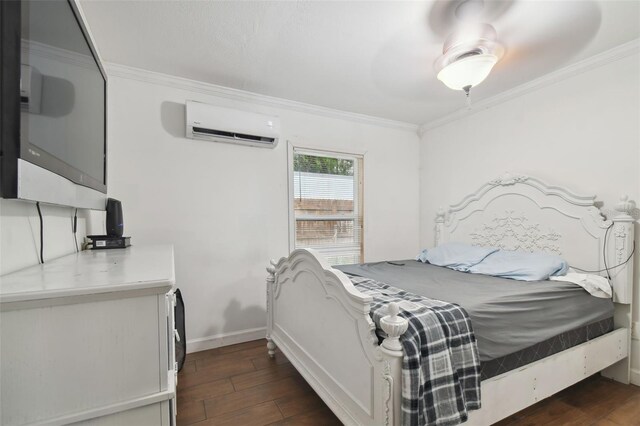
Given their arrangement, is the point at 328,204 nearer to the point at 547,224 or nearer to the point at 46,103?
the point at 547,224

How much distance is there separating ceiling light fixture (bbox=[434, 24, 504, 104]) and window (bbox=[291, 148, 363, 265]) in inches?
64.7

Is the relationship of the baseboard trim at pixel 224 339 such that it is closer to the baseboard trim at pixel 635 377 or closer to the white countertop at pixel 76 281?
the white countertop at pixel 76 281

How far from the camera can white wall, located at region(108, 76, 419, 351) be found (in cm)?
238

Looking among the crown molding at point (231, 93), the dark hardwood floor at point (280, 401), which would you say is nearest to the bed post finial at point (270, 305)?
the dark hardwood floor at point (280, 401)

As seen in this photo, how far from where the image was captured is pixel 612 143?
213 cm

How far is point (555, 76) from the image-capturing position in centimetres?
243

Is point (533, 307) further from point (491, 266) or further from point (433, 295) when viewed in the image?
point (491, 266)

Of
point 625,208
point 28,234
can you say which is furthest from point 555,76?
point 28,234

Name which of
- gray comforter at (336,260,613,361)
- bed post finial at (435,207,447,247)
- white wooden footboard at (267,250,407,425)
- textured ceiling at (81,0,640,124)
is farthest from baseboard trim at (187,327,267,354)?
textured ceiling at (81,0,640,124)

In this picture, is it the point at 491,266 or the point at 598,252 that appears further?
the point at 491,266

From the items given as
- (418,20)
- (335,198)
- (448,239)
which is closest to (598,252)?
(448,239)

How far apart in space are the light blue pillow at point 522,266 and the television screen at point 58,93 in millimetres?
2696

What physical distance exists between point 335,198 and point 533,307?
216 cm

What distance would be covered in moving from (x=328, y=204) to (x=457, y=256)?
4.80ft
